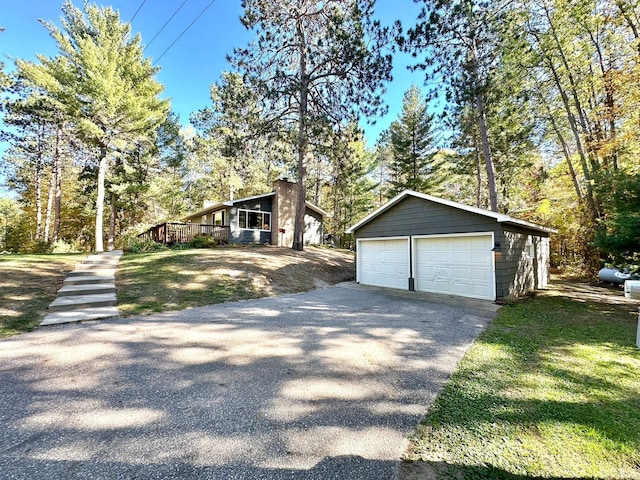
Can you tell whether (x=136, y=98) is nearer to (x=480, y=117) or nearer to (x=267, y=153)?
(x=267, y=153)

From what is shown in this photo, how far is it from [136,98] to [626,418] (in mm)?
20136

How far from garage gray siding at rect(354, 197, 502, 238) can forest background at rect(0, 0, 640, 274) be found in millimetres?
2756

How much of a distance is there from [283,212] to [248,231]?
2469 millimetres

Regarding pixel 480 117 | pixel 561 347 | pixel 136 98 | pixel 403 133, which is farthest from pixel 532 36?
pixel 136 98

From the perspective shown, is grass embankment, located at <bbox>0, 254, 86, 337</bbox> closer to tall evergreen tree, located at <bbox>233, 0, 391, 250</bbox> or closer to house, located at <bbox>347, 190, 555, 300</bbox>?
house, located at <bbox>347, 190, 555, 300</bbox>

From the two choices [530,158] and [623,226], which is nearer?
[623,226]

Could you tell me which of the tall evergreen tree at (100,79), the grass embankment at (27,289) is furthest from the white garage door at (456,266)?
the tall evergreen tree at (100,79)

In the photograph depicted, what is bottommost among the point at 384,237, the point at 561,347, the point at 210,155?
the point at 561,347

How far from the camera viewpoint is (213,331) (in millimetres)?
4457

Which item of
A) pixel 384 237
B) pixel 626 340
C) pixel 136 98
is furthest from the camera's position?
pixel 136 98

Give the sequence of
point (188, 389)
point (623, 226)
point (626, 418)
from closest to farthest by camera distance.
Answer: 1. point (626, 418)
2. point (188, 389)
3. point (623, 226)

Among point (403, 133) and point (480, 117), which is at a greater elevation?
point (403, 133)

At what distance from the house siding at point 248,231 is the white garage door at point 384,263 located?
27.8 ft

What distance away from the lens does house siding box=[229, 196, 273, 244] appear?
16.6 metres
